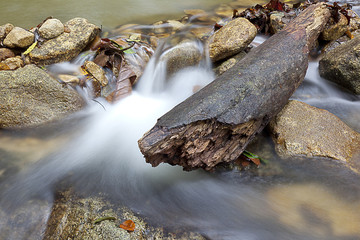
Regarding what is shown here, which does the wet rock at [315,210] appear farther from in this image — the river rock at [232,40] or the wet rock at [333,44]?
the wet rock at [333,44]

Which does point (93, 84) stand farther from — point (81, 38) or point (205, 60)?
point (205, 60)

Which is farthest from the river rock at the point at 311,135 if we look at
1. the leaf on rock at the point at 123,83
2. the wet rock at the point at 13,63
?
the wet rock at the point at 13,63

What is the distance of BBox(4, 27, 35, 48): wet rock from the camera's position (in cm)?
463

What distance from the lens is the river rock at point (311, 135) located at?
124 inches

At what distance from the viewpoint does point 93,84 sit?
14.4 feet

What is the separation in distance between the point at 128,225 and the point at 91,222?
1.23 ft

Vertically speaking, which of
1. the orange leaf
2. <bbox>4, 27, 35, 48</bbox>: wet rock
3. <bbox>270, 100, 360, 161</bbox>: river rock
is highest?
<bbox>4, 27, 35, 48</bbox>: wet rock

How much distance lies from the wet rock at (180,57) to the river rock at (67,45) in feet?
5.34

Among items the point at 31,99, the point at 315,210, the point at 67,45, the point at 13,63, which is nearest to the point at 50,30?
the point at 67,45

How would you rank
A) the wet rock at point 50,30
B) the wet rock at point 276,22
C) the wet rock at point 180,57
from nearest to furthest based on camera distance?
the wet rock at point 50,30 < the wet rock at point 180,57 < the wet rock at point 276,22

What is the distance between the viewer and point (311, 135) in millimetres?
3256

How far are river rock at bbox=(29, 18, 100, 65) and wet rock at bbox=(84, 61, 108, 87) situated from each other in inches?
19.0

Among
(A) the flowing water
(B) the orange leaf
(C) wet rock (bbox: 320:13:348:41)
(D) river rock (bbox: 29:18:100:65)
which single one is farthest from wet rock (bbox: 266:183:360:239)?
(D) river rock (bbox: 29:18:100:65)

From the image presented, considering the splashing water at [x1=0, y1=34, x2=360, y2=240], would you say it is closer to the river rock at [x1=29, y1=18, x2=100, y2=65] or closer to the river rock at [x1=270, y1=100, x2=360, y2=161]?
the river rock at [x1=270, y1=100, x2=360, y2=161]
